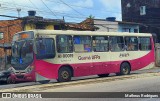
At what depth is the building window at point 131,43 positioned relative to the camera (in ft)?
80.1

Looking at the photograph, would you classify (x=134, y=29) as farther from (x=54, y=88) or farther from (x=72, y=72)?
(x=54, y=88)

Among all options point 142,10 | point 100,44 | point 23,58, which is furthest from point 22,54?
point 142,10

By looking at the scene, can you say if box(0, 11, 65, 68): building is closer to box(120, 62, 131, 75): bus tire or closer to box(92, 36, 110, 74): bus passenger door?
box(120, 62, 131, 75): bus tire

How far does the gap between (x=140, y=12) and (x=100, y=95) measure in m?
54.7

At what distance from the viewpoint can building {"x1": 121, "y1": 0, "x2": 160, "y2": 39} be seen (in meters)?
62.5

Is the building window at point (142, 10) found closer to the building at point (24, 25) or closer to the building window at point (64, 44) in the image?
the building at point (24, 25)

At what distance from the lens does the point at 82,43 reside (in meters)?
21.4

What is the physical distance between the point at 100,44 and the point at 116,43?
1.56 m

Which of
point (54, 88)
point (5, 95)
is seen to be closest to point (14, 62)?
point (54, 88)

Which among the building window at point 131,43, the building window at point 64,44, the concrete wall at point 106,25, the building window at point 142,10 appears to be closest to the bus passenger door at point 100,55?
the building window at point 64,44

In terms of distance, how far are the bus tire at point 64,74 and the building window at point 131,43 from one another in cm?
A: 566

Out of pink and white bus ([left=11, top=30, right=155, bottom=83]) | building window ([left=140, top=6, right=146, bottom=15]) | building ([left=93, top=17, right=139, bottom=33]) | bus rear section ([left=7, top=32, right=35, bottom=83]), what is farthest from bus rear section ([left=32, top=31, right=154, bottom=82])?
building window ([left=140, top=6, right=146, bottom=15])

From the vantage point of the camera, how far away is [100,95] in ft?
43.1

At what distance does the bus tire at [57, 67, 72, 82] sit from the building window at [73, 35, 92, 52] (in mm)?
1371
